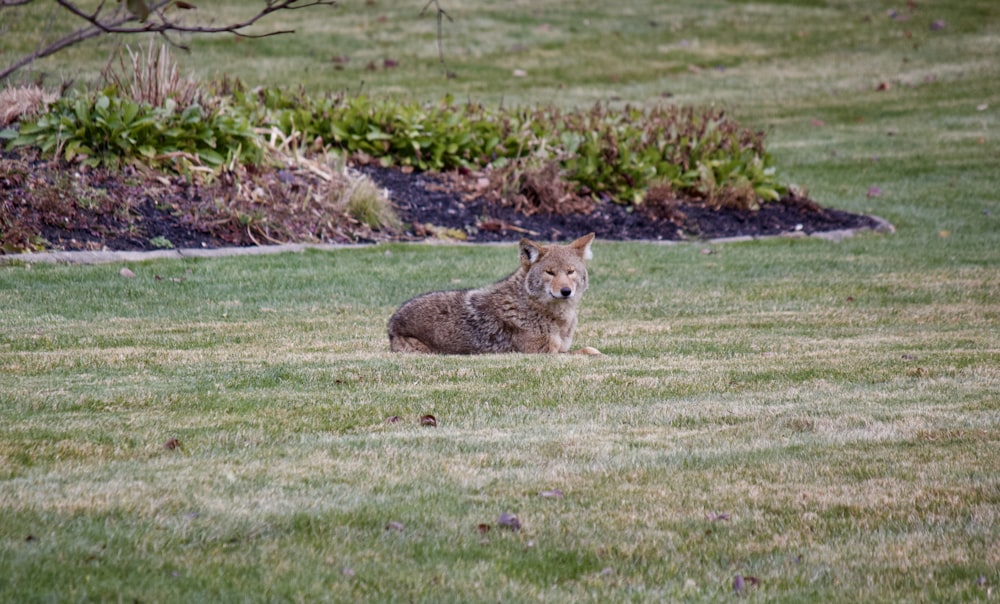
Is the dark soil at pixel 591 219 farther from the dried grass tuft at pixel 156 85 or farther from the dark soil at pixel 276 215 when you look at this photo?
the dried grass tuft at pixel 156 85

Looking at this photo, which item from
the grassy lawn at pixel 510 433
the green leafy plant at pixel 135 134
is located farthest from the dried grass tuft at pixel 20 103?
the grassy lawn at pixel 510 433

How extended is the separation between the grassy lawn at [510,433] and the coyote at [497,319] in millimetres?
469

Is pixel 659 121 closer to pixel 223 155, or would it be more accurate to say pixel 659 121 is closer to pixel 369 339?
pixel 223 155

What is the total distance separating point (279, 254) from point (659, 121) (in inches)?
304

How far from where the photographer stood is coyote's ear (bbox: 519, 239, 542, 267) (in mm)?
8992

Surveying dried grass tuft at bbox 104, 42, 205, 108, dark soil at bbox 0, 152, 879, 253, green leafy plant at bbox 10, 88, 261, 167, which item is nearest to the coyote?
dark soil at bbox 0, 152, 879, 253

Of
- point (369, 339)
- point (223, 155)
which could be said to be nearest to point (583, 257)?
point (369, 339)

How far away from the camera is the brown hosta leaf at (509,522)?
484cm

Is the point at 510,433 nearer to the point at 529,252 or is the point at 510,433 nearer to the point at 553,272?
the point at 553,272

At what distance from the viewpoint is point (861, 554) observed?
4.61m

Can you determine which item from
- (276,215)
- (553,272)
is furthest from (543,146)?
(553,272)

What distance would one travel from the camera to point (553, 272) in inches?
351

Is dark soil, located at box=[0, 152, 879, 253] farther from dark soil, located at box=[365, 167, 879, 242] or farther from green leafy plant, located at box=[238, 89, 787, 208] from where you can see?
green leafy plant, located at box=[238, 89, 787, 208]

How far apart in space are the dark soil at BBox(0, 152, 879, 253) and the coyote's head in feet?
19.0
